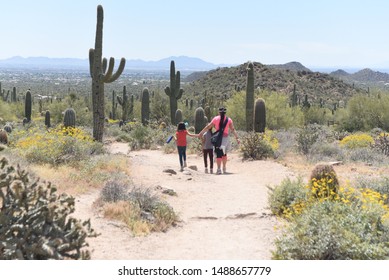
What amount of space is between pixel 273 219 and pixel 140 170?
6.04 m

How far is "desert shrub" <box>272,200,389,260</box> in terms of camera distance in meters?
5.45

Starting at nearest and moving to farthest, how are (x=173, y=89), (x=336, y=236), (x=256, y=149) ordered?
(x=336, y=236), (x=256, y=149), (x=173, y=89)

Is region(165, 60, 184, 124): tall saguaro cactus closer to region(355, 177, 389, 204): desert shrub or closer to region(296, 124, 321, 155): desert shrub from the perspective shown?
region(296, 124, 321, 155): desert shrub

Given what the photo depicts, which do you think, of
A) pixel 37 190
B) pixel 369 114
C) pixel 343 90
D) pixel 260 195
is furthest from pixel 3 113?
pixel 343 90

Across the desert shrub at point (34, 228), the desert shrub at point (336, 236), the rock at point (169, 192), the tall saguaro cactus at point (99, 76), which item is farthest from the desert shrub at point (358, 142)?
the desert shrub at point (34, 228)

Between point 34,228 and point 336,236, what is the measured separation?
358cm

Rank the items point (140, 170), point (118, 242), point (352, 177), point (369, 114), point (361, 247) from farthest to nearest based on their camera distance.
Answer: point (369, 114)
point (140, 170)
point (352, 177)
point (118, 242)
point (361, 247)

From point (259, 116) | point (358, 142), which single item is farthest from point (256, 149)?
point (358, 142)

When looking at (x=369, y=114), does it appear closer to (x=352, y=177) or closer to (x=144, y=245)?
(x=352, y=177)

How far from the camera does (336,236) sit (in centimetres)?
558

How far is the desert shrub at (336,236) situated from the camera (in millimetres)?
5449

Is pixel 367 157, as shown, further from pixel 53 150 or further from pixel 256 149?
pixel 53 150

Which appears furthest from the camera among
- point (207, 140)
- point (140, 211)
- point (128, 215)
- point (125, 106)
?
point (125, 106)

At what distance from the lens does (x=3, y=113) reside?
47031 mm
